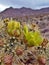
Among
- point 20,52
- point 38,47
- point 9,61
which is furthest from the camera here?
point 38,47

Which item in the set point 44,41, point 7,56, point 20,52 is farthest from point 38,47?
point 7,56

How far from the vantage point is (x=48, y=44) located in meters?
4.28

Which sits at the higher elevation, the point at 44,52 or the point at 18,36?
the point at 18,36

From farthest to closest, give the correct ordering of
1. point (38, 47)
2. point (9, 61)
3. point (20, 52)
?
point (38, 47), point (20, 52), point (9, 61)

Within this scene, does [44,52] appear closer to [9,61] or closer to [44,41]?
[44,41]

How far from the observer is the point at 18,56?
3.74m

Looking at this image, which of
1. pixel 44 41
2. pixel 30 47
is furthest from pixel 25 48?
pixel 44 41

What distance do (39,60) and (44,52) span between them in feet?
1.29

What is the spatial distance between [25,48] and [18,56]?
223mm

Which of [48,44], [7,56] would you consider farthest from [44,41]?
[7,56]

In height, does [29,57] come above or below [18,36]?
below

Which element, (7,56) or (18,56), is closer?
(7,56)

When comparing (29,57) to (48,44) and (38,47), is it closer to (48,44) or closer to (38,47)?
(38,47)

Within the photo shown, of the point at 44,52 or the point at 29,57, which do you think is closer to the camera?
the point at 29,57
